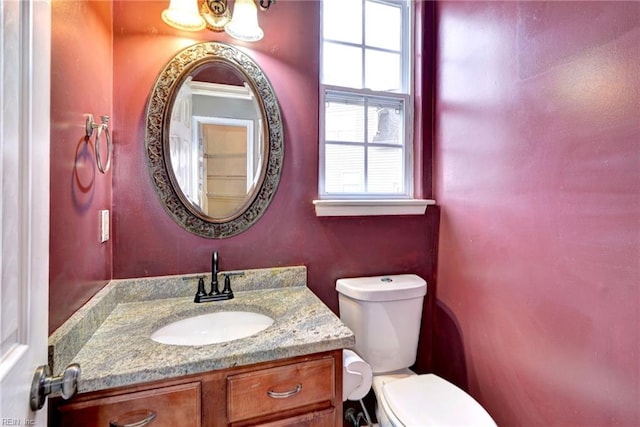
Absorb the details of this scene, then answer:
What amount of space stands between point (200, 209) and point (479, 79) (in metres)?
1.38

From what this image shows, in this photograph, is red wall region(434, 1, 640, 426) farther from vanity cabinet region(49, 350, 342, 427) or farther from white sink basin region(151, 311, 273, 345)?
white sink basin region(151, 311, 273, 345)

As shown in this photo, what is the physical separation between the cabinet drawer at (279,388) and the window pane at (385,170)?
101 centimetres

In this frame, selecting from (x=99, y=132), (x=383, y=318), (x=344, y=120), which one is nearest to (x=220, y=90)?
(x=99, y=132)

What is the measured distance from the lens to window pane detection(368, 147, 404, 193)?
5.55 feet

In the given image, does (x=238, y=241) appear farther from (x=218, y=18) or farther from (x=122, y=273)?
(x=218, y=18)

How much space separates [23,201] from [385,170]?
4.94 ft

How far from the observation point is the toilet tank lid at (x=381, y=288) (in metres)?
1.40

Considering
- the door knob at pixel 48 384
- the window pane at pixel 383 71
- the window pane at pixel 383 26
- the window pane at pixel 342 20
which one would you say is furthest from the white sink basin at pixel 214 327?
the window pane at pixel 383 26

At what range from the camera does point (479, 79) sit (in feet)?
4.57

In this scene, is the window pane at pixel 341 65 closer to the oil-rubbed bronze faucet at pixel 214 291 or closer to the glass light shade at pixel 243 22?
the glass light shade at pixel 243 22

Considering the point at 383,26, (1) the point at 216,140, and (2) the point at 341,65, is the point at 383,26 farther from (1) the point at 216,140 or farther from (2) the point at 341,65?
(1) the point at 216,140

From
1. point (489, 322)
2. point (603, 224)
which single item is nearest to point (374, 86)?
point (603, 224)

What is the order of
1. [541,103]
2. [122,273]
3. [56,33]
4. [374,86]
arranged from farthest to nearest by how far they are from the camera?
[374,86]
[122,273]
[541,103]
[56,33]

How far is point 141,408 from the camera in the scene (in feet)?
2.55
